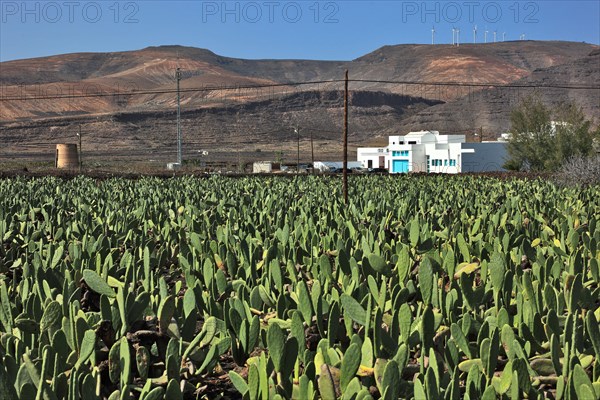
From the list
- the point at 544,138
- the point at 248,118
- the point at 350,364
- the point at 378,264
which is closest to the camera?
the point at 350,364

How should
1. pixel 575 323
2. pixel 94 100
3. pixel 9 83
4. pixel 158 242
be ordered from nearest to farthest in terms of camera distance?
1. pixel 575 323
2. pixel 158 242
3. pixel 94 100
4. pixel 9 83

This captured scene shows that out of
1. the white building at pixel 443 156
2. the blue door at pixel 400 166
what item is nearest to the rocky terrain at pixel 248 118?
the white building at pixel 443 156

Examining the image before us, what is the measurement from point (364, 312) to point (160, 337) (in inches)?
44.8

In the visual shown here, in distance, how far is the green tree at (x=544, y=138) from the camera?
53.3m

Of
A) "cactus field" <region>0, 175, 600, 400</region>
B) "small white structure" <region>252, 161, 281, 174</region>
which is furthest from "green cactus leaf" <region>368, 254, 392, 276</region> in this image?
"small white structure" <region>252, 161, 281, 174</region>

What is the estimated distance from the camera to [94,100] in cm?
15262

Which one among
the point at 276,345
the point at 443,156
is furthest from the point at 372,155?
the point at 276,345

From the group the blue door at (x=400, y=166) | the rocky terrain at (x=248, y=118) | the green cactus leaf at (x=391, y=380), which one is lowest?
the green cactus leaf at (x=391, y=380)

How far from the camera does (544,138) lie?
5659cm

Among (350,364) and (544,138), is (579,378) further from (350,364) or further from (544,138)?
(544,138)

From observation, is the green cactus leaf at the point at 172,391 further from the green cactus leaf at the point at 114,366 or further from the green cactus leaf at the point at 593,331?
the green cactus leaf at the point at 593,331

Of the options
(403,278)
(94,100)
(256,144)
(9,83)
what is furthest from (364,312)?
(9,83)

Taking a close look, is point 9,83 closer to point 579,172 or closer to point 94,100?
point 94,100

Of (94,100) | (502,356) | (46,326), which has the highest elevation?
(94,100)
